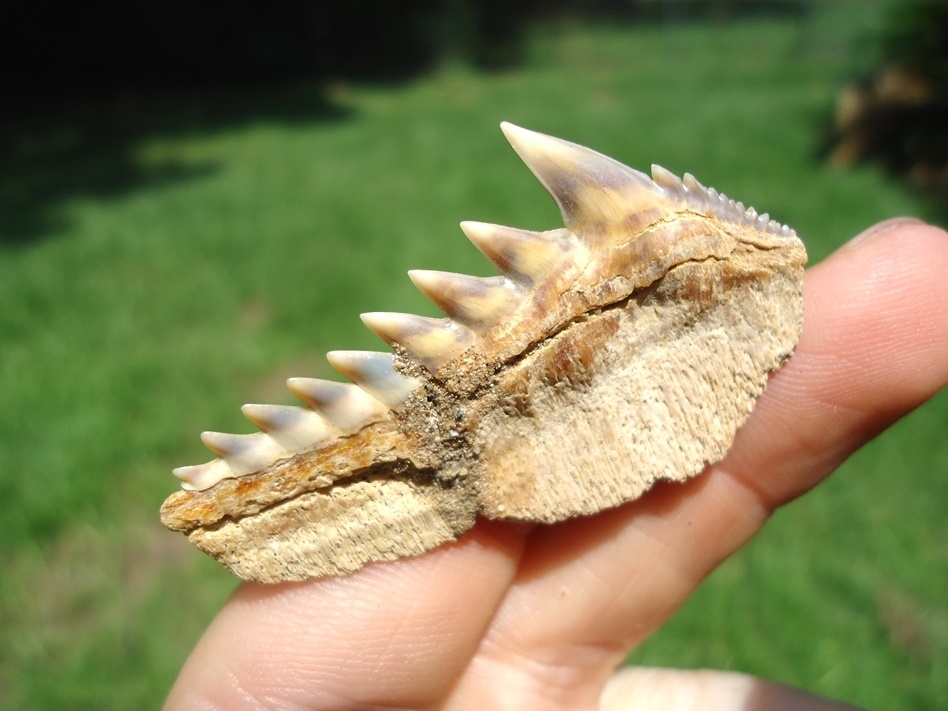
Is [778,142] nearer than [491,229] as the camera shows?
No

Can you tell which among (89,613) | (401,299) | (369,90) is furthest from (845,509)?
(369,90)

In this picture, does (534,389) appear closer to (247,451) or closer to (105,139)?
(247,451)

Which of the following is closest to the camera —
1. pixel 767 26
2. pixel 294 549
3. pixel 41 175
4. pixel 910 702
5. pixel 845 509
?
pixel 294 549

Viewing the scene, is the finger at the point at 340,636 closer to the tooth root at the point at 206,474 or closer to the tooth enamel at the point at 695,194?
the tooth root at the point at 206,474

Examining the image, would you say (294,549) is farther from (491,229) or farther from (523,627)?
(491,229)

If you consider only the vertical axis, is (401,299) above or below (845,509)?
above

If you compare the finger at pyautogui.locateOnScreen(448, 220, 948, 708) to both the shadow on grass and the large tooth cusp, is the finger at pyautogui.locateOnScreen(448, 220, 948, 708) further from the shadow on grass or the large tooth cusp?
the shadow on grass
